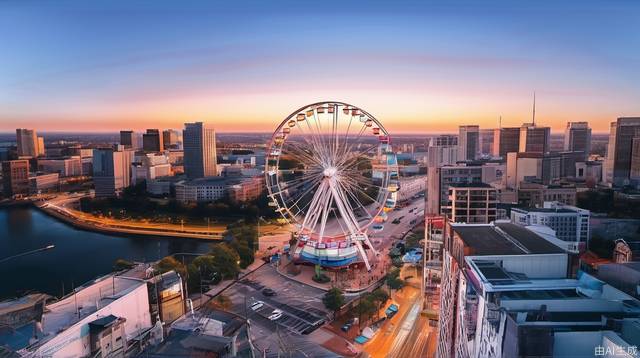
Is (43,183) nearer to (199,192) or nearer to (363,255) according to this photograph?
(199,192)

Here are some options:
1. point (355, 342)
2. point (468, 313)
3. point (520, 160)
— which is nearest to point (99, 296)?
point (355, 342)

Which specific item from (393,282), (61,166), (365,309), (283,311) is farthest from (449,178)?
(61,166)

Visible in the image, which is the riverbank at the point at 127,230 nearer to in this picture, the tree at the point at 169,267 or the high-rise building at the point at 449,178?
the tree at the point at 169,267

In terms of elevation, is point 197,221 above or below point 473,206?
below

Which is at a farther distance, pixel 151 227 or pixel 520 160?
pixel 520 160

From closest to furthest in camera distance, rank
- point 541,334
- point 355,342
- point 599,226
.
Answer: point 541,334
point 355,342
point 599,226

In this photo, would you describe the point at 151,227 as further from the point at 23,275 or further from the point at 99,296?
the point at 99,296
